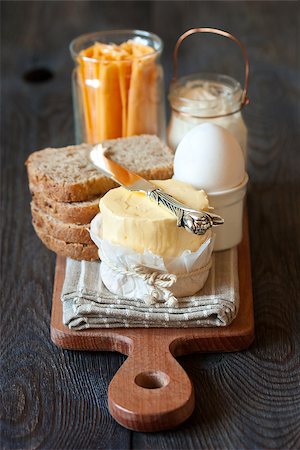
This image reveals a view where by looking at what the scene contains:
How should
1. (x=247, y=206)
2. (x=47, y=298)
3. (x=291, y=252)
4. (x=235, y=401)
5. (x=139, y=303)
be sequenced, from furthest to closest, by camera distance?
(x=247, y=206) < (x=291, y=252) < (x=47, y=298) < (x=139, y=303) < (x=235, y=401)

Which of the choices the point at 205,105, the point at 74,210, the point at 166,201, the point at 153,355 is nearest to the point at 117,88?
the point at 205,105

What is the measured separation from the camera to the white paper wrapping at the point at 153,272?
121 centimetres

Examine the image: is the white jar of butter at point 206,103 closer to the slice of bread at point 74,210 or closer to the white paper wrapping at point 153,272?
the slice of bread at point 74,210

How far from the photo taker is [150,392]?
1.09 m

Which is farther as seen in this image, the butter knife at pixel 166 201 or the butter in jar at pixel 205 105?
the butter in jar at pixel 205 105

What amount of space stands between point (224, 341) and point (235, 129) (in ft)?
1.62

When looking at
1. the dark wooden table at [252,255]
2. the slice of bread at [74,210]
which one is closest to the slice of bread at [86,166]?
the slice of bread at [74,210]

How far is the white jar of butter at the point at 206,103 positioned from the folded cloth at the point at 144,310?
394 mm

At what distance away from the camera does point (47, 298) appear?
137 cm

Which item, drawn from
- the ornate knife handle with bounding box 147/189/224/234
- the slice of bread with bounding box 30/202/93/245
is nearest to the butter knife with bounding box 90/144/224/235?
the ornate knife handle with bounding box 147/189/224/234

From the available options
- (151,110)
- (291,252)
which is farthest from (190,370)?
(151,110)

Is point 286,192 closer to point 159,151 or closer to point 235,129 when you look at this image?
point 235,129

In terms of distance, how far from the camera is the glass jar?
5.35ft

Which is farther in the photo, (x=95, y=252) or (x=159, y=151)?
(x=159, y=151)
